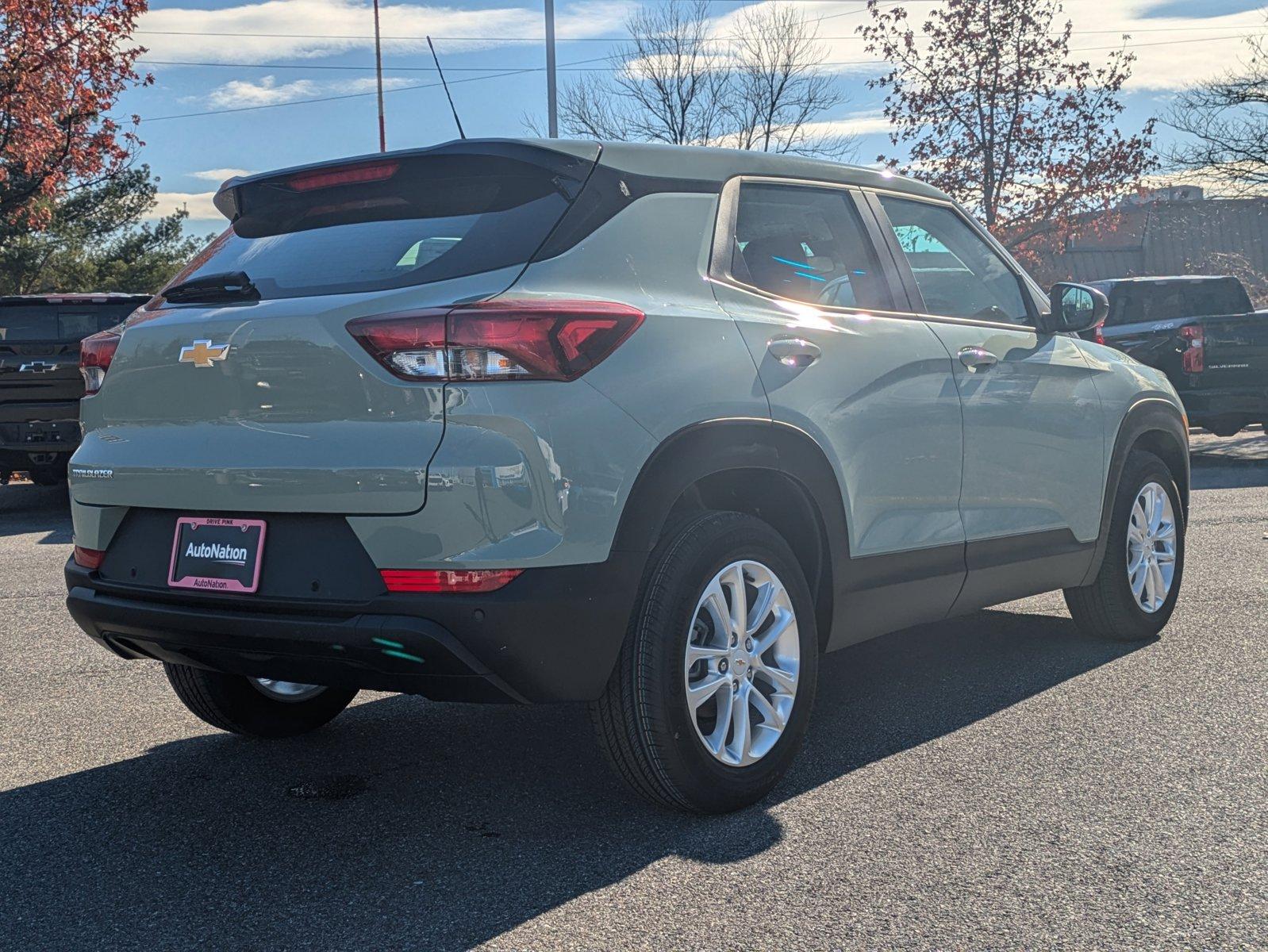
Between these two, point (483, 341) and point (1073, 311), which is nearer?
point (483, 341)

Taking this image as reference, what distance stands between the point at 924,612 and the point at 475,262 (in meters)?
2.06

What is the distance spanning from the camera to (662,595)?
11.6 feet

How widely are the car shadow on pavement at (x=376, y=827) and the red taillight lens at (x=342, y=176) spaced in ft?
5.71

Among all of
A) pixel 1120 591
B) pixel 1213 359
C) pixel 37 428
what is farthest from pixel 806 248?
pixel 1213 359

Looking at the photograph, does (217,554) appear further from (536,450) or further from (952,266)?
(952,266)

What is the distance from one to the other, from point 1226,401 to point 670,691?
12.6 meters

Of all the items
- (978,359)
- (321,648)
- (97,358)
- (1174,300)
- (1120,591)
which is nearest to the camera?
(321,648)

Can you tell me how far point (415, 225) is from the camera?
3.58 meters

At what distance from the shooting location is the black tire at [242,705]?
176 inches

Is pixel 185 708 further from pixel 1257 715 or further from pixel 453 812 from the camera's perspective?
pixel 1257 715

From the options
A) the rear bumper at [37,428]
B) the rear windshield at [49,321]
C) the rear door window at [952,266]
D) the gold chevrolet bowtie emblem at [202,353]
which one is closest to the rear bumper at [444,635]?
the gold chevrolet bowtie emblem at [202,353]

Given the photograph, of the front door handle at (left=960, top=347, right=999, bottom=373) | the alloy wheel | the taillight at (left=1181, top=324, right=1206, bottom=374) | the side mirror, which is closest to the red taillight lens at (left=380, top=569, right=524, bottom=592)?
the alloy wheel

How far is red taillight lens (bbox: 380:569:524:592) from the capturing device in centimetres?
323

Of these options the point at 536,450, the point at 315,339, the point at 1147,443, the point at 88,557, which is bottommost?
the point at 1147,443
